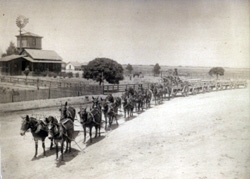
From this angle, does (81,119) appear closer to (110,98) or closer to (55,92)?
(55,92)

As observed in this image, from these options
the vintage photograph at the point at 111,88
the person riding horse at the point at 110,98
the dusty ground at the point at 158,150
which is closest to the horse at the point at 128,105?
the vintage photograph at the point at 111,88

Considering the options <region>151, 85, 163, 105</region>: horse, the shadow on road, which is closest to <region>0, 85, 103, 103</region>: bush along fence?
the shadow on road

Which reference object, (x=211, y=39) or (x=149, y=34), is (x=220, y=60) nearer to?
(x=211, y=39)

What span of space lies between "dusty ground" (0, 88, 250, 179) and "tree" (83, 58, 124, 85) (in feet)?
3.06

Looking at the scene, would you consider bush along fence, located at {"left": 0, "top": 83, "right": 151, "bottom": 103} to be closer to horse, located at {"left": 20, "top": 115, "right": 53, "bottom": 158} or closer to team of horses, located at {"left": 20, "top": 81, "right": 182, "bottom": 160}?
team of horses, located at {"left": 20, "top": 81, "right": 182, "bottom": 160}

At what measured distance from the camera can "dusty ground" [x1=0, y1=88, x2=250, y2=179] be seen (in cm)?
378

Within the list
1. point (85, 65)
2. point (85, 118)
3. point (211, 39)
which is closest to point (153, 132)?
point (85, 118)

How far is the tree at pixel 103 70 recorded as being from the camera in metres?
4.50

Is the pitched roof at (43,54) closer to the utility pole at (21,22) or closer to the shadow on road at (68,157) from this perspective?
the utility pole at (21,22)

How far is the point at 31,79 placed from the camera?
15.1 feet

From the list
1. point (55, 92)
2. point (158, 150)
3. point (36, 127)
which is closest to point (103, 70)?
point (55, 92)

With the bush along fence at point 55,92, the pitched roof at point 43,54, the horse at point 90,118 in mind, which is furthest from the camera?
the horse at point 90,118

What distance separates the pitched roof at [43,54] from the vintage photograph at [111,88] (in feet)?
0.08

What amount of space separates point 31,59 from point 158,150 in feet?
8.43
